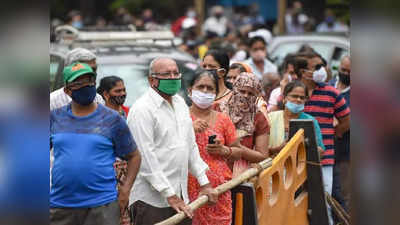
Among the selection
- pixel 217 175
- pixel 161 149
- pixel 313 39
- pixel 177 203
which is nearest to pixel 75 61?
pixel 217 175

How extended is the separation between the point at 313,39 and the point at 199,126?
23.7 ft

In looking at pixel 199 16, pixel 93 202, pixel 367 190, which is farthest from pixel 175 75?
pixel 199 16

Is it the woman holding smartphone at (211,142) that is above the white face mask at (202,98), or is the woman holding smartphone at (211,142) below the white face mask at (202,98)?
below

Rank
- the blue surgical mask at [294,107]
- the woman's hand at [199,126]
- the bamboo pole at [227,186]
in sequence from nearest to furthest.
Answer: the bamboo pole at [227,186]
the woman's hand at [199,126]
the blue surgical mask at [294,107]

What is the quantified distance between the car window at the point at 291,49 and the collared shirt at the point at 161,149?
698 cm

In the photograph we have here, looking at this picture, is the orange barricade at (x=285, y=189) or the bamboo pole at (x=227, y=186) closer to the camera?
the bamboo pole at (x=227, y=186)

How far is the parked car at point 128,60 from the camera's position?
28.4ft

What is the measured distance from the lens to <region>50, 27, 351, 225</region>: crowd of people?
4.72 metres

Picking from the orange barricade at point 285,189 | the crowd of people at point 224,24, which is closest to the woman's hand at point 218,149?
the orange barricade at point 285,189

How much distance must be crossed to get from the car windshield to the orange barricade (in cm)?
229

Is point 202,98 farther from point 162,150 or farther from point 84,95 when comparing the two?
point 84,95

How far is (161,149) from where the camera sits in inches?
206

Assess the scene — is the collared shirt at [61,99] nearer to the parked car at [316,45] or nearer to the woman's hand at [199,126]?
the woman's hand at [199,126]

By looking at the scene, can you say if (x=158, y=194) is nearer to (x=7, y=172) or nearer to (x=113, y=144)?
(x=113, y=144)
